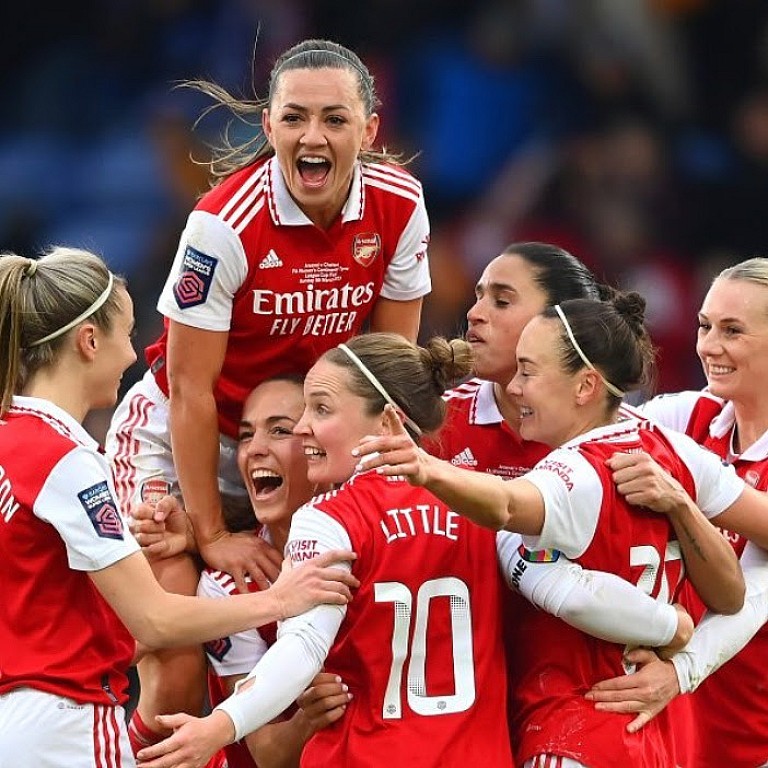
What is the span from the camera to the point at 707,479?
358cm

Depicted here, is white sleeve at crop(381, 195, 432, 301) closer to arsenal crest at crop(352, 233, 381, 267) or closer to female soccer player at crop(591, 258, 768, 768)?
arsenal crest at crop(352, 233, 381, 267)

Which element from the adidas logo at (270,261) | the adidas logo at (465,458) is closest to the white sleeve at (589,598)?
the adidas logo at (465,458)

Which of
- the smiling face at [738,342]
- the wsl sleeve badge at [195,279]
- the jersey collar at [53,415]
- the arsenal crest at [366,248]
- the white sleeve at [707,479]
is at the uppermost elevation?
the arsenal crest at [366,248]

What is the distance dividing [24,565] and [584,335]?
1356 millimetres

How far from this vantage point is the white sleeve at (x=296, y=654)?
10.5 feet

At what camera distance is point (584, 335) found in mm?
3545

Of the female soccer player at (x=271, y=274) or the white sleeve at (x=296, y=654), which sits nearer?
the white sleeve at (x=296, y=654)

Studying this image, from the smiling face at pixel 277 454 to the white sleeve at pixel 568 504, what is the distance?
2.84 feet

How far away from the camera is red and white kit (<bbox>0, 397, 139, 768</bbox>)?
3334 millimetres

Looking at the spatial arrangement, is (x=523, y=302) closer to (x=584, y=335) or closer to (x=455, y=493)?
(x=584, y=335)

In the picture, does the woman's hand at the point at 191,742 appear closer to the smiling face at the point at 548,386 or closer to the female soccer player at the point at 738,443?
the smiling face at the point at 548,386

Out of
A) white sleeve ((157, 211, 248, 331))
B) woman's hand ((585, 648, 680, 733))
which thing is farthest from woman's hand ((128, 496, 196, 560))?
woman's hand ((585, 648, 680, 733))

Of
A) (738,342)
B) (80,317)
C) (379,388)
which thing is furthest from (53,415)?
(738,342)

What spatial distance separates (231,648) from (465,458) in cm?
88
